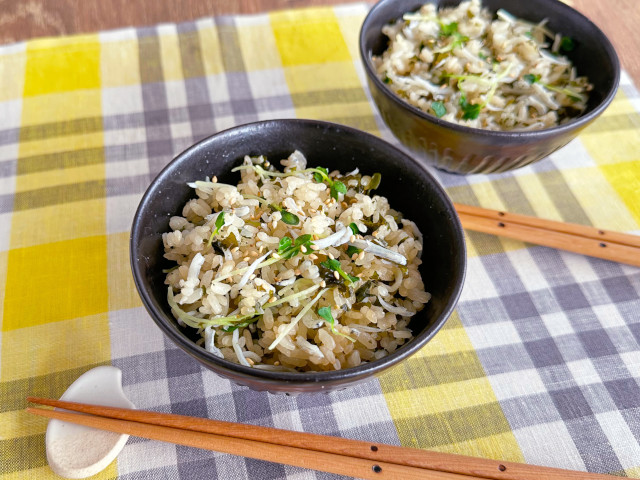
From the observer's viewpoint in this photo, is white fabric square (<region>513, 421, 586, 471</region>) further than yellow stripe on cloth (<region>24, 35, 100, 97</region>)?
No

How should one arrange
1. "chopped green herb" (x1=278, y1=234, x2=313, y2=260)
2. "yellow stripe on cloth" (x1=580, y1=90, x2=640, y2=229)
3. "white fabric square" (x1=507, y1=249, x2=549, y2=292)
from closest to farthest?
"chopped green herb" (x1=278, y1=234, x2=313, y2=260) → "white fabric square" (x1=507, y1=249, x2=549, y2=292) → "yellow stripe on cloth" (x1=580, y1=90, x2=640, y2=229)

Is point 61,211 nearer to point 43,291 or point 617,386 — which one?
point 43,291

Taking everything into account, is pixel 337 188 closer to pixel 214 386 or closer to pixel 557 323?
pixel 214 386

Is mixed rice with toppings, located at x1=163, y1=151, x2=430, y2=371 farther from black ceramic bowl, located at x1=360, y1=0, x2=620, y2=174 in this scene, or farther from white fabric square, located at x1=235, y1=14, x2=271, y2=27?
white fabric square, located at x1=235, y1=14, x2=271, y2=27

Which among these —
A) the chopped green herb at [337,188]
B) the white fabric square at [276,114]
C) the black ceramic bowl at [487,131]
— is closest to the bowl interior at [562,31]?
the black ceramic bowl at [487,131]

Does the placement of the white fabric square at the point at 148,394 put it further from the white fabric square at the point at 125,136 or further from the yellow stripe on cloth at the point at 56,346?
the white fabric square at the point at 125,136

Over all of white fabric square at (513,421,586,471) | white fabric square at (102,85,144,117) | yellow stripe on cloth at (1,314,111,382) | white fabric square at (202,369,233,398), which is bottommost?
white fabric square at (513,421,586,471)

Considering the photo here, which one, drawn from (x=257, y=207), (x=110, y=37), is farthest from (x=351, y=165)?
(x=110, y=37)

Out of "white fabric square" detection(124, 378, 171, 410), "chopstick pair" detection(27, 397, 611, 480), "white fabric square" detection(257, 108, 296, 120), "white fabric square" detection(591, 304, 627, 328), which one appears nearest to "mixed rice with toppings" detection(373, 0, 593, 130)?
"white fabric square" detection(257, 108, 296, 120)
